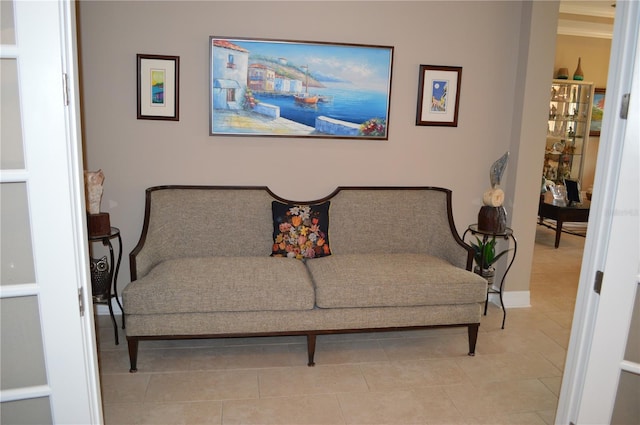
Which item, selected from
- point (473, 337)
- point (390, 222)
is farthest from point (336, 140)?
point (473, 337)

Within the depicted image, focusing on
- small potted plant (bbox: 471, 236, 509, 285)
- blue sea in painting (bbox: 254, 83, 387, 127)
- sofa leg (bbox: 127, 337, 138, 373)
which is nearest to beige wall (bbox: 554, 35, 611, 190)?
small potted plant (bbox: 471, 236, 509, 285)

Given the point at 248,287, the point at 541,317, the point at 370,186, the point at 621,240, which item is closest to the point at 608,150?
the point at 621,240

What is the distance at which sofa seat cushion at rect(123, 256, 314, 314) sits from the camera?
8.86ft

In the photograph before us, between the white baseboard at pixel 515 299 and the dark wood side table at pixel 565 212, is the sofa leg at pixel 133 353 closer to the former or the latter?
the white baseboard at pixel 515 299

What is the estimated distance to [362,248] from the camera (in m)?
3.51

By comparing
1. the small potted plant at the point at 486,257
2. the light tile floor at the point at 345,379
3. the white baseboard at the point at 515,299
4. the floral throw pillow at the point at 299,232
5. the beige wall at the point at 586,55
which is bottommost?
the light tile floor at the point at 345,379

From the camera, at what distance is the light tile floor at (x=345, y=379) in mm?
2412

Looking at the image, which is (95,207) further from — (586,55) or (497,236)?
(586,55)

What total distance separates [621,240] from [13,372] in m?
1.91

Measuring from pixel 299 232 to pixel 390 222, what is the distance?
2.32 ft

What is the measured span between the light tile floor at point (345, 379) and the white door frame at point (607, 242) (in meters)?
0.87

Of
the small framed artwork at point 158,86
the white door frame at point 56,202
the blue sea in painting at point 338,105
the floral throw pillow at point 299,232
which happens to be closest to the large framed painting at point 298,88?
the blue sea in painting at point 338,105

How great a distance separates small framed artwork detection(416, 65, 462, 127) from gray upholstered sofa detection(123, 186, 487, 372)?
58 cm

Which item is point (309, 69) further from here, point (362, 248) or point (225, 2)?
point (362, 248)
